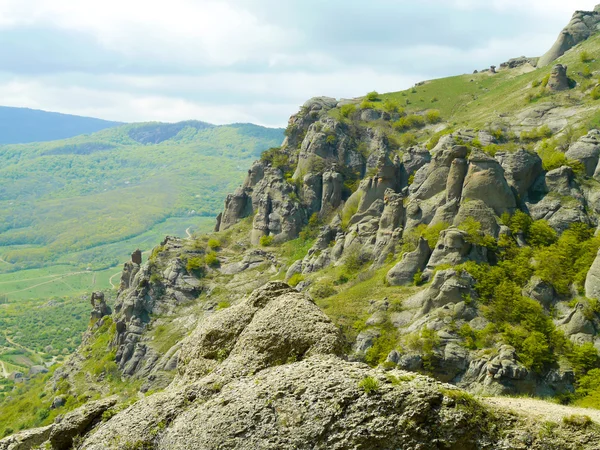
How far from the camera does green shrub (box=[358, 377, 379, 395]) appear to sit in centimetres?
1573

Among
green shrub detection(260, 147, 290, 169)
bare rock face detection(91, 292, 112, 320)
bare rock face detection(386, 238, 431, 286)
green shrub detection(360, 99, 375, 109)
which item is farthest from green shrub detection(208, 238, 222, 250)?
bare rock face detection(386, 238, 431, 286)

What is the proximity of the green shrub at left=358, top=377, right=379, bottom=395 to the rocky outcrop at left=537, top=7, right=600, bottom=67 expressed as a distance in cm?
15823

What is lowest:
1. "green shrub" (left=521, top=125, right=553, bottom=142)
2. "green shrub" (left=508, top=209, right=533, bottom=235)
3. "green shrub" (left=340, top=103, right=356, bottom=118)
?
"green shrub" (left=508, top=209, right=533, bottom=235)

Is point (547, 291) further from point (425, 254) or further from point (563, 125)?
point (563, 125)

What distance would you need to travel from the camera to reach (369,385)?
15.8 meters

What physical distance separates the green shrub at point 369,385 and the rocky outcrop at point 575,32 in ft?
519

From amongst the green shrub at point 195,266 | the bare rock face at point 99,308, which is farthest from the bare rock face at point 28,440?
the bare rock face at point 99,308

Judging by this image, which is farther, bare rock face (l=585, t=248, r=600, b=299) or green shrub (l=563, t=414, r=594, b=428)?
Answer: bare rock face (l=585, t=248, r=600, b=299)

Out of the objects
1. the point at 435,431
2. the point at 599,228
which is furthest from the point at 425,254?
the point at 435,431

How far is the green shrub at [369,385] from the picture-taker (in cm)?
1573

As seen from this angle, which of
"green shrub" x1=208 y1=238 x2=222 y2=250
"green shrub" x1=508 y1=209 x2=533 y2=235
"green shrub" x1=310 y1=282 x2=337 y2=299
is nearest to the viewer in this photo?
"green shrub" x1=508 y1=209 x2=533 y2=235

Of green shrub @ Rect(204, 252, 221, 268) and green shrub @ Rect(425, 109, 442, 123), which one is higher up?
green shrub @ Rect(425, 109, 442, 123)

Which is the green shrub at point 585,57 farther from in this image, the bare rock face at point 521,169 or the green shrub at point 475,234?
the green shrub at point 475,234

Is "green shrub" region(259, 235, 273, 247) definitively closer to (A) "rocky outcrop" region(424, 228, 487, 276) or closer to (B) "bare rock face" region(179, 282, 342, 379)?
(A) "rocky outcrop" region(424, 228, 487, 276)
